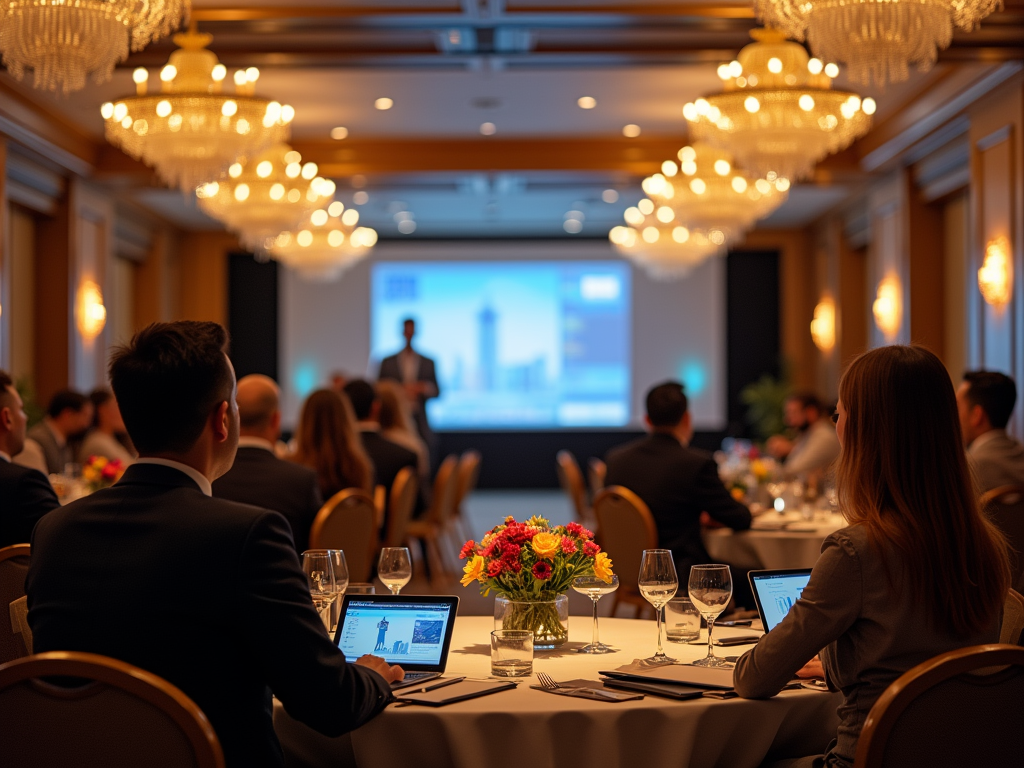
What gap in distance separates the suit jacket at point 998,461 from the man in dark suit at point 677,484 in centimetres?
111

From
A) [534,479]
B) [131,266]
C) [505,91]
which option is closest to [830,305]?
[534,479]

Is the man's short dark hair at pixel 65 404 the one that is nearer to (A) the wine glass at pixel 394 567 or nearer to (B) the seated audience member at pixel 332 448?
(B) the seated audience member at pixel 332 448

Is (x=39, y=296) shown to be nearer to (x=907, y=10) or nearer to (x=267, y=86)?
(x=267, y=86)

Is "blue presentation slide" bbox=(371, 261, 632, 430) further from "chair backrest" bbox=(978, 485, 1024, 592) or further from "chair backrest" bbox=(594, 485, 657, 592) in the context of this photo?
"chair backrest" bbox=(978, 485, 1024, 592)

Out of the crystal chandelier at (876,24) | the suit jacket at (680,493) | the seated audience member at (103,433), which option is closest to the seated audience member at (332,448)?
the suit jacket at (680,493)

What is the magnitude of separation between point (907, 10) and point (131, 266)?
10.8 meters

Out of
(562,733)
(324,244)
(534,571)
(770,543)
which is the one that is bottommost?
(770,543)

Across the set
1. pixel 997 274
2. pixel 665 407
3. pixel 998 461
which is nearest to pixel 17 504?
pixel 665 407

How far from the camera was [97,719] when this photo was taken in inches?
65.1

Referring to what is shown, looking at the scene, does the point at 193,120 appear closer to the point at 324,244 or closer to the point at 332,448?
the point at 332,448

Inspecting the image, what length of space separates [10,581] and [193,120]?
135 inches

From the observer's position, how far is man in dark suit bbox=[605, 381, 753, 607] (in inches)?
189

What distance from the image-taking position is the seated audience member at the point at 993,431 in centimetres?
492

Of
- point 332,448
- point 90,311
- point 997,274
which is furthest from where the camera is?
point 90,311
